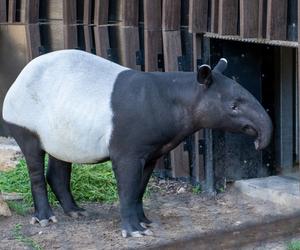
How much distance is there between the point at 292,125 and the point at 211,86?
1.85 meters

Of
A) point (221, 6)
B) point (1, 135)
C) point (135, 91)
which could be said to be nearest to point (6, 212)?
point (135, 91)

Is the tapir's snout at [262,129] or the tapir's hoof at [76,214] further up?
the tapir's snout at [262,129]

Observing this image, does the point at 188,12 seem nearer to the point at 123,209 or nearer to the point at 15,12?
the point at 123,209

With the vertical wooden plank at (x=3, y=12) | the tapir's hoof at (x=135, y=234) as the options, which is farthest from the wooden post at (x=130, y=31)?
the tapir's hoof at (x=135, y=234)

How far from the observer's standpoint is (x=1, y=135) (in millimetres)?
8086

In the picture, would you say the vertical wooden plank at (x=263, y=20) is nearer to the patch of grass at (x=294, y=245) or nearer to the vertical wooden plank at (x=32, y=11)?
the patch of grass at (x=294, y=245)

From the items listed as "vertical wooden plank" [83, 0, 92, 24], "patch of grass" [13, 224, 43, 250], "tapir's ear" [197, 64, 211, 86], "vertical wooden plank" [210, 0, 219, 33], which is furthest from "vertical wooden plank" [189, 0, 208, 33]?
"patch of grass" [13, 224, 43, 250]

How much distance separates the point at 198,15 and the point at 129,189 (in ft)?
5.51

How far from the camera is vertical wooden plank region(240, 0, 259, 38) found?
5.07 metres

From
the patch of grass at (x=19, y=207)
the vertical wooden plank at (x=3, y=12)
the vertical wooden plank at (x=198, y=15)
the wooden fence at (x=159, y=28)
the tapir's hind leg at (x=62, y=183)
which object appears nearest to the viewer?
the wooden fence at (x=159, y=28)

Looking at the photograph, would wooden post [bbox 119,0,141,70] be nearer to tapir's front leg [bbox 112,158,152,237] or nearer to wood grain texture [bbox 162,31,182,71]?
wood grain texture [bbox 162,31,182,71]

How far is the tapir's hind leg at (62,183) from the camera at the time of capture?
5.24 meters

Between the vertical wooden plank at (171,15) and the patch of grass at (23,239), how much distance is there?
2084 mm

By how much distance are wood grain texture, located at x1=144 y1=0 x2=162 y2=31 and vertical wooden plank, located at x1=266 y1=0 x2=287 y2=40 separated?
138 cm
